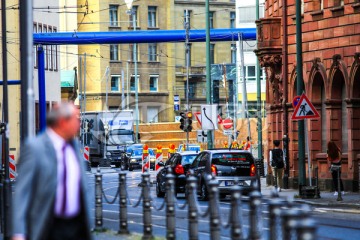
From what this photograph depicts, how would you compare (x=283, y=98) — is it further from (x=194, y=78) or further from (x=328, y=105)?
(x=194, y=78)

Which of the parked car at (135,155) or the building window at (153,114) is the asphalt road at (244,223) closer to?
the parked car at (135,155)

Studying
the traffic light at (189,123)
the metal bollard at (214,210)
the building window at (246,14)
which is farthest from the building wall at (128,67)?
the metal bollard at (214,210)

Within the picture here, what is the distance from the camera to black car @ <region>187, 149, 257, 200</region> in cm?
3834

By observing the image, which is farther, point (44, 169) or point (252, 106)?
point (252, 106)

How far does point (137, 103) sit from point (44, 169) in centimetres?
11597

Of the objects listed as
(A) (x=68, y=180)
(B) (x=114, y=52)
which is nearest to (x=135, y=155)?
(B) (x=114, y=52)

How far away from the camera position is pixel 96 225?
2481cm

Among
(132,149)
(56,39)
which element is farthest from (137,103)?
(56,39)

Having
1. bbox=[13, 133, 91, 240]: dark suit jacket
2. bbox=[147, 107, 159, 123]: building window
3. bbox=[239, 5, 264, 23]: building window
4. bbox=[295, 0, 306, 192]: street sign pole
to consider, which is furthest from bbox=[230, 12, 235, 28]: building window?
bbox=[13, 133, 91, 240]: dark suit jacket

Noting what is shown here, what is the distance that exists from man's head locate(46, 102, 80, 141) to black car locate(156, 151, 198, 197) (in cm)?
3054

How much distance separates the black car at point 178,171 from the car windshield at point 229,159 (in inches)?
129

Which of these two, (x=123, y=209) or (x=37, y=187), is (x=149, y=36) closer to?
(x=123, y=209)

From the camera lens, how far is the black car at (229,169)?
38.3 meters

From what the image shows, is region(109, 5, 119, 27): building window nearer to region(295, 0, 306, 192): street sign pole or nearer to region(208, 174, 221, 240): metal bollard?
region(295, 0, 306, 192): street sign pole
